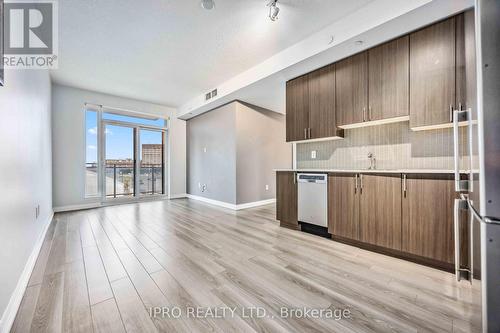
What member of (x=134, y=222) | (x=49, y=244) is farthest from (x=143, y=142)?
(x=49, y=244)

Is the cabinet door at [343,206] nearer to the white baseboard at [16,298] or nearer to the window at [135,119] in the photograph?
the white baseboard at [16,298]

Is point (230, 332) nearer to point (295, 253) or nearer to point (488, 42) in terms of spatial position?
point (295, 253)

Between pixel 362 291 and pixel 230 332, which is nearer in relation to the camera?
pixel 230 332

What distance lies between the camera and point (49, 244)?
8.38 feet

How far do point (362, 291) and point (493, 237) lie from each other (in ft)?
3.46

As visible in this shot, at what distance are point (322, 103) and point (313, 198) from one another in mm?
1418

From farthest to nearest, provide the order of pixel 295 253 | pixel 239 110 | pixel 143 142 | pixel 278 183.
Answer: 1. pixel 143 142
2. pixel 239 110
3. pixel 278 183
4. pixel 295 253

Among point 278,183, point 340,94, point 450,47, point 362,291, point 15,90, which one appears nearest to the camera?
point 362,291

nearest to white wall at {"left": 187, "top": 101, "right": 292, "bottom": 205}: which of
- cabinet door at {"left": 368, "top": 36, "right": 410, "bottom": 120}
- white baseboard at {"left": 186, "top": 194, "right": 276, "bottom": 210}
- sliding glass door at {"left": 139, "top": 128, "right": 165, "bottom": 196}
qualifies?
white baseboard at {"left": 186, "top": 194, "right": 276, "bottom": 210}

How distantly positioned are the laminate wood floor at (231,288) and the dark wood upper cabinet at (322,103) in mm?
1564

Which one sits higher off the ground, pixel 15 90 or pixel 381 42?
pixel 381 42

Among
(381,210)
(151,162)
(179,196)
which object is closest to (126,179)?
(151,162)

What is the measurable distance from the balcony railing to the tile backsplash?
4713mm

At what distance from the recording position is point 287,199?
129 inches
